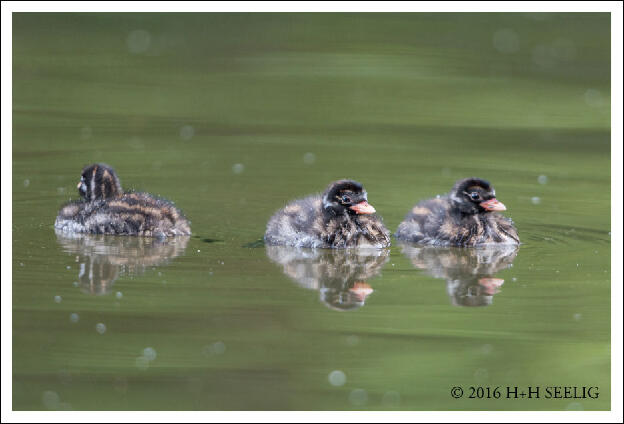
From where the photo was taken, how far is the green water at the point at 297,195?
5.90 metres

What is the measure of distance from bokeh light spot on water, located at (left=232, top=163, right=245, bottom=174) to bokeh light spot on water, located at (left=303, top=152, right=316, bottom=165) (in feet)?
1.94

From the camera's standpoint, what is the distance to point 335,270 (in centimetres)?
766

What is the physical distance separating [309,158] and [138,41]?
13.1 ft

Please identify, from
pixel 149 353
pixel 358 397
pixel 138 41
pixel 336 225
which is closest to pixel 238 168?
pixel 336 225

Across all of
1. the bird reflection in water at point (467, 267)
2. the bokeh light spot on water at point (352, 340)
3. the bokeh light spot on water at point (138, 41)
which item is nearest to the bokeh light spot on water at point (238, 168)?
the bird reflection in water at point (467, 267)

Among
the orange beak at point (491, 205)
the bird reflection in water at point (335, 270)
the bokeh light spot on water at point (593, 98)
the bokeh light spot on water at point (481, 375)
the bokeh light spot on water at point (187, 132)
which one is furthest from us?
the bokeh light spot on water at point (593, 98)

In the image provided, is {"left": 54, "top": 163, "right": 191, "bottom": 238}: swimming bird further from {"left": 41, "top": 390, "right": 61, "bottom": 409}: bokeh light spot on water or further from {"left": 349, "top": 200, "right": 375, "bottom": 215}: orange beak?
{"left": 41, "top": 390, "right": 61, "bottom": 409}: bokeh light spot on water

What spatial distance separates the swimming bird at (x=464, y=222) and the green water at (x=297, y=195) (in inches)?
8.9

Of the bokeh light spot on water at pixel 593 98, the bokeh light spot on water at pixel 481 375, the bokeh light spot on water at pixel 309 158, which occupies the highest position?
the bokeh light spot on water at pixel 593 98

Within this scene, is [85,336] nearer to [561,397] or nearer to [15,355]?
[15,355]

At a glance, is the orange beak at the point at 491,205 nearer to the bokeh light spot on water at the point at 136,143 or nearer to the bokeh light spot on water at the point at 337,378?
the bokeh light spot on water at the point at 337,378

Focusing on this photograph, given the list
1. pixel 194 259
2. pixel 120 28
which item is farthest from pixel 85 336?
pixel 120 28

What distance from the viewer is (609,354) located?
636cm

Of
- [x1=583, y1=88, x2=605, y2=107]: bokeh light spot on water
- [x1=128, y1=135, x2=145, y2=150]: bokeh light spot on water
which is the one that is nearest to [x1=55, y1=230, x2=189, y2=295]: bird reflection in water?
[x1=128, y1=135, x2=145, y2=150]: bokeh light spot on water
